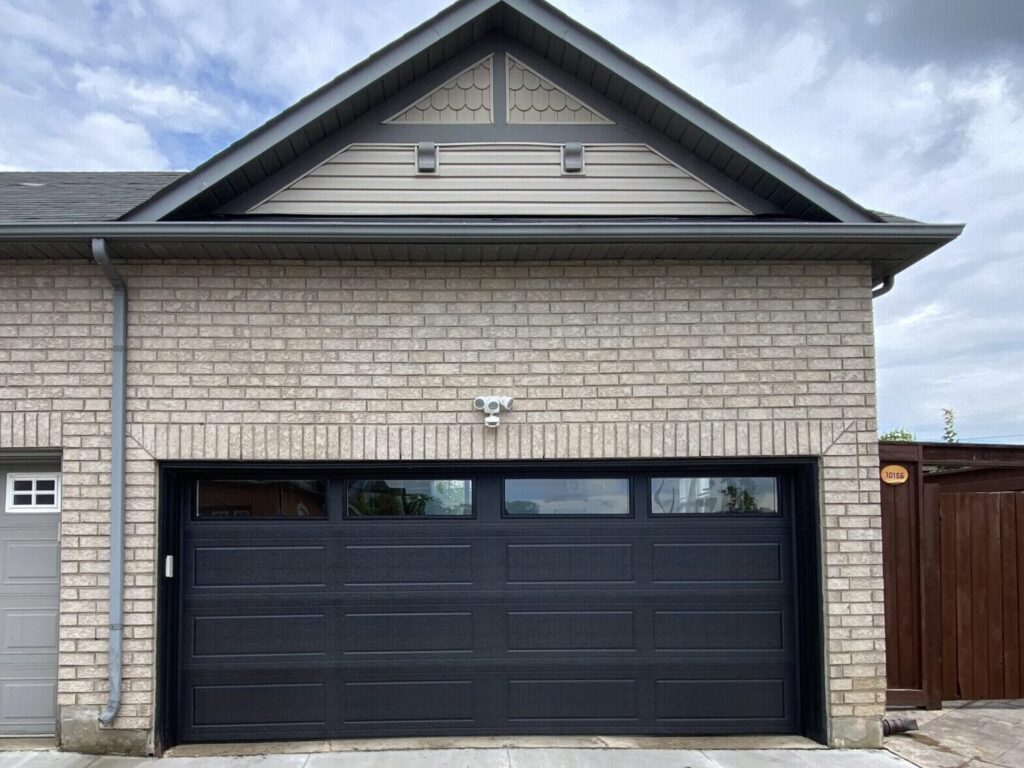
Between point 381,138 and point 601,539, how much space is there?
3.55 m

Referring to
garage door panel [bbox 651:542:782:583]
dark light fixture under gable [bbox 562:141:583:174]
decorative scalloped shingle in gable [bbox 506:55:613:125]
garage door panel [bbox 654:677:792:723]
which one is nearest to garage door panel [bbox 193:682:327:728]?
garage door panel [bbox 654:677:792:723]

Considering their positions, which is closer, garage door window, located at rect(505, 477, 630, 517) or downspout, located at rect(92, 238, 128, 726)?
downspout, located at rect(92, 238, 128, 726)

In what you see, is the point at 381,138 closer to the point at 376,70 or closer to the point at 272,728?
the point at 376,70

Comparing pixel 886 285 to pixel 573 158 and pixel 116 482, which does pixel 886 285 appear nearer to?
pixel 573 158

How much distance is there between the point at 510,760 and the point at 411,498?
1.98m

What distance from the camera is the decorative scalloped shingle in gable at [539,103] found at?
238 inches

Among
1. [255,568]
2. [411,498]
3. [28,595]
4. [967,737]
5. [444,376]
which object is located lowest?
[967,737]

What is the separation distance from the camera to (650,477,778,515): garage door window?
5945mm

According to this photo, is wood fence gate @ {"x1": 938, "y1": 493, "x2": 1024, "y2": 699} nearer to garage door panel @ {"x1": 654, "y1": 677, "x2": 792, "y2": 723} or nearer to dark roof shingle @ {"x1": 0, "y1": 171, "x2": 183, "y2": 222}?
garage door panel @ {"x1": 654, "y1": 677, "x2": 792, "y2": 723}

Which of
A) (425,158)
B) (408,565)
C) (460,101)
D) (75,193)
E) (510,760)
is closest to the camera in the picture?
(510,760)

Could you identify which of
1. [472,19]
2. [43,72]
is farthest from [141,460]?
[43,72]

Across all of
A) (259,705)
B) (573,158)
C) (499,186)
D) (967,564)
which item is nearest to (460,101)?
(499,186)

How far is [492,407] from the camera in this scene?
18.4ft

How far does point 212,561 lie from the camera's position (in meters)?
5.76
